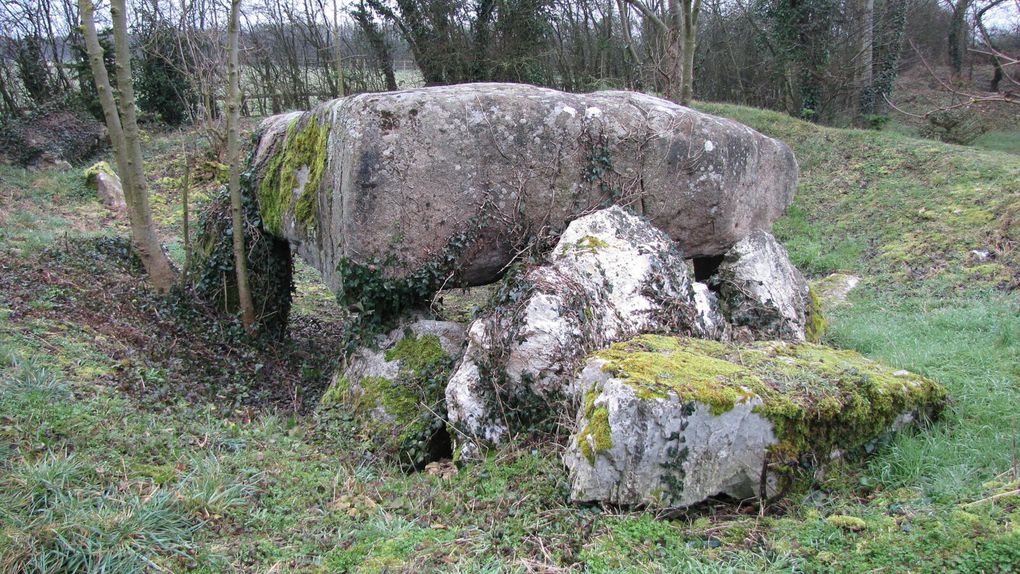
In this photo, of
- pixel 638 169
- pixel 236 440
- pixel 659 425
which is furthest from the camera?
pixel 638 169

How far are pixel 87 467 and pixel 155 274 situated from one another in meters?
4.20

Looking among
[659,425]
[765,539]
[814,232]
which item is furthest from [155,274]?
[814,232]

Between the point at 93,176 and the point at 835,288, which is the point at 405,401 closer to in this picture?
the point at 835,288

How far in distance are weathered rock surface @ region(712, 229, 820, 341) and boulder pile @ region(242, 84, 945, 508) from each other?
0.02 m

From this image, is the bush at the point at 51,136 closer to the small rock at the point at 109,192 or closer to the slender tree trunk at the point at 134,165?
the small rock at the point at 109,192

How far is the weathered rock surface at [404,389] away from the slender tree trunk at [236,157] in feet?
5.61

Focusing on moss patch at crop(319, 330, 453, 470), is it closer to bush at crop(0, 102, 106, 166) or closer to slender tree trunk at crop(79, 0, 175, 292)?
slender tree trunk at crop(79, 0, 175, 292)

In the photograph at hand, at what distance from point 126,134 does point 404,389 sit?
4.38 m

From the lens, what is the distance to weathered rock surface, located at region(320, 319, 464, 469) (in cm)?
473

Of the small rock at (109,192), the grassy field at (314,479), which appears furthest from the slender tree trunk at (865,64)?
the small rock at (109,192)

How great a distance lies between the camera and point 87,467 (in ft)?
11.3

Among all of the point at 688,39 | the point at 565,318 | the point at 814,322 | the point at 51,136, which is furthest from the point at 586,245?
the point at 51,136

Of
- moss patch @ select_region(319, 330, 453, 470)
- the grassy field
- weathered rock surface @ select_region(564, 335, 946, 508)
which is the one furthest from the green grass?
moss patch @ select_region(319, 330, 453, 470)

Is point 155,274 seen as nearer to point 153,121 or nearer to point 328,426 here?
point 328,426
